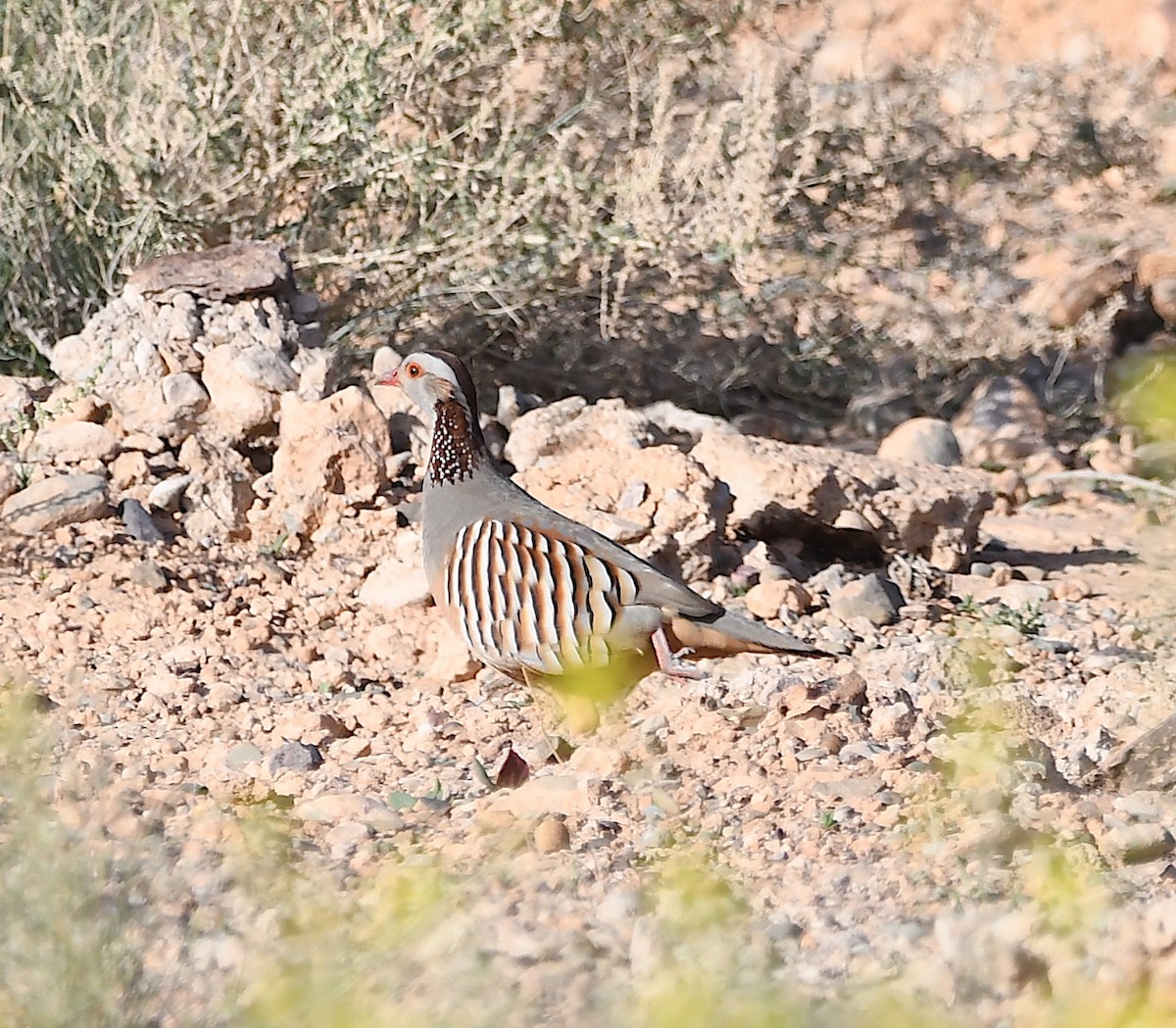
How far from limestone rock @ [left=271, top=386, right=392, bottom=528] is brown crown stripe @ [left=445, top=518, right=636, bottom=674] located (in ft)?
4.38

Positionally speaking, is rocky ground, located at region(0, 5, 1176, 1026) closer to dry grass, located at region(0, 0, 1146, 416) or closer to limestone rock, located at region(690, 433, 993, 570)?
limestone rock, located at region(690, 433, 993, 570)

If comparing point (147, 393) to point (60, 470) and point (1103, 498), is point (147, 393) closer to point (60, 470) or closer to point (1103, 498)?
point (60, 470)

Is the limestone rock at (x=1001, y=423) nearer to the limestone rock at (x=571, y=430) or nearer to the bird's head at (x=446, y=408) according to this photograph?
the limestone rock at (x=571, y=430)

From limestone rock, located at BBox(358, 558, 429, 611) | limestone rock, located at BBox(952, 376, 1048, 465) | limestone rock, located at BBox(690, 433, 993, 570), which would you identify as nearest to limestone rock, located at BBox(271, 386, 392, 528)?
limestone rock, located at BBox(358, 558, 429, 611)

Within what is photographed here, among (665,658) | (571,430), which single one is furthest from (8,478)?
(665,658)

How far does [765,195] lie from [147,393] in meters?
2.79

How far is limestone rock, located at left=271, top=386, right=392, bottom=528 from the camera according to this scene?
19.5 ft

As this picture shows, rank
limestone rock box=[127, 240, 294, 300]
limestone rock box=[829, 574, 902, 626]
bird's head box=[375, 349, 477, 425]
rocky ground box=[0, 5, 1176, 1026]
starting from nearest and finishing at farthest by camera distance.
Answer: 1. rocky ground box=[0, 5, 1176, 1026]
2. bird's head box=[375, 349, 477, 425]
3. limestone rock box=[829, 574, 902, 626]
4. limestone rock box=[127, 240, 294, 300]

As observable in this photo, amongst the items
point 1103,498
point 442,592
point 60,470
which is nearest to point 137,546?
point 60,470

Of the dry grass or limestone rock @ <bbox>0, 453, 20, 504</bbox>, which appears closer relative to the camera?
limestone rock @ <bbox>0, 453, 20, 504</bbox>

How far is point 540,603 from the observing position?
15.2 feet

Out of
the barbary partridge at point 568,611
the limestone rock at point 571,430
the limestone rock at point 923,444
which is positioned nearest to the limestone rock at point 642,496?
the limestone rock at point 571,430

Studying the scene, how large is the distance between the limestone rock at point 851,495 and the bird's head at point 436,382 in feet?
3.40

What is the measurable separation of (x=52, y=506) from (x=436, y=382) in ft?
4.47
